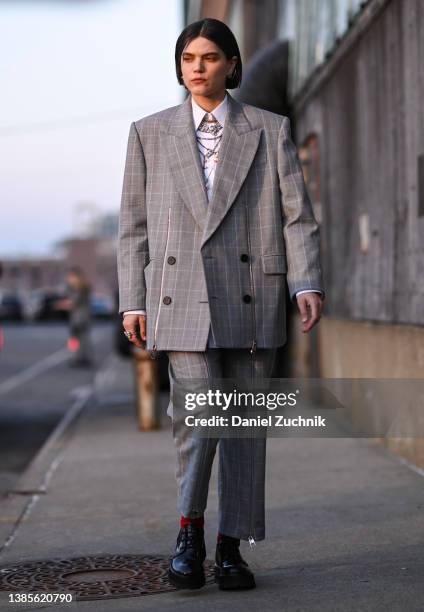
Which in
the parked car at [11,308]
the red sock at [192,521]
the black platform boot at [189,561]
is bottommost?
the parked car at [11,308]

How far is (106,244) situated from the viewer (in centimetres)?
17950

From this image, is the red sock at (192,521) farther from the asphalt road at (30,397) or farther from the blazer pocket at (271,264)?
the asphalt road at (30,397)

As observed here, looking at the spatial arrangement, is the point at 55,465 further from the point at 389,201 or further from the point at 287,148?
the point at 287,148

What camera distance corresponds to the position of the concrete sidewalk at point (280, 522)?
4684mm

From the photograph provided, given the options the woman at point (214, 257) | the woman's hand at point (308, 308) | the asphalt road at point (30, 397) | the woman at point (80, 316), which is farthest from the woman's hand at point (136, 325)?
the woman at point (80, 316)

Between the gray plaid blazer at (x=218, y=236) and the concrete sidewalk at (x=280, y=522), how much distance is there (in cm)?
95

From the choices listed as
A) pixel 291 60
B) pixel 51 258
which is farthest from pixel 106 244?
pixel 291 60

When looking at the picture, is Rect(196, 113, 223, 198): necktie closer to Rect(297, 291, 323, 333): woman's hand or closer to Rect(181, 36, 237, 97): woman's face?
Rect(181, 36, 237, 97): woman's face

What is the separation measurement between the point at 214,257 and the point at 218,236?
0.08 metres

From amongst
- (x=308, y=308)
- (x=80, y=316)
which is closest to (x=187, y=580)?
(x=308, y=308)

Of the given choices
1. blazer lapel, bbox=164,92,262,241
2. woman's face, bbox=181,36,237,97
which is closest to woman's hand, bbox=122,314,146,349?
blazer lapel, bbox=164,92,262,241

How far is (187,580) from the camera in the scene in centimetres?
477

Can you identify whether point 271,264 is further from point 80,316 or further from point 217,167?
point 80,316

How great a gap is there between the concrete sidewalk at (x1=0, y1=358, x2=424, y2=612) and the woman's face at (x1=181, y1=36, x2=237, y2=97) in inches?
74.6
